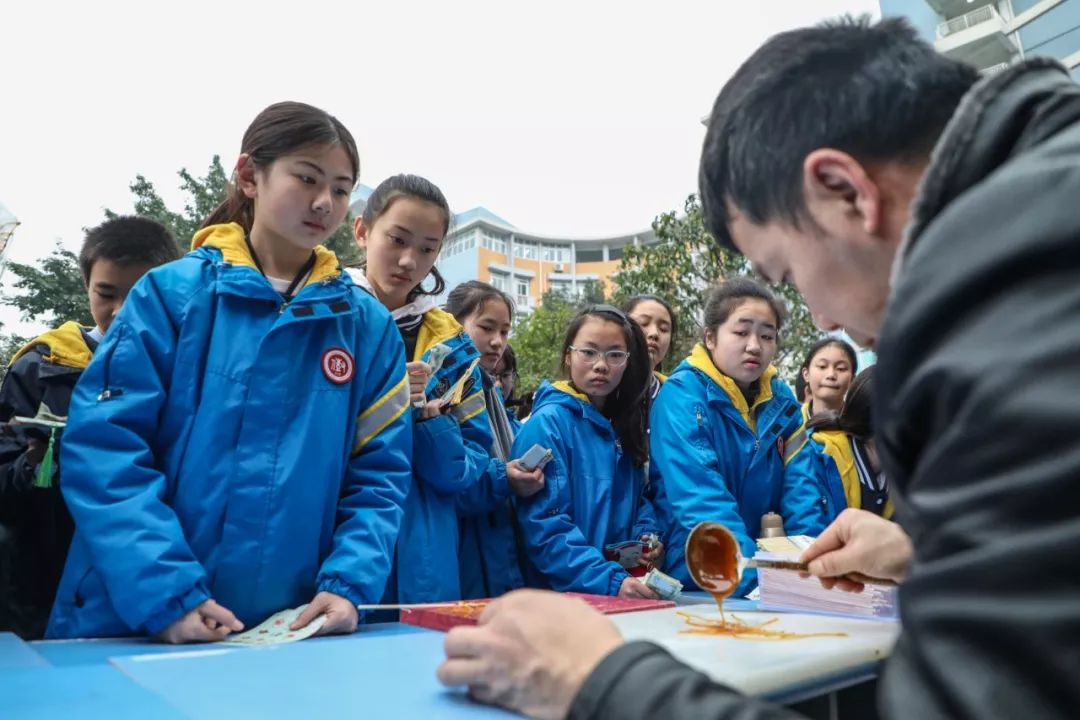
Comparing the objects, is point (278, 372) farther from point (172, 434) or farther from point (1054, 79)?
point (1054, 79)

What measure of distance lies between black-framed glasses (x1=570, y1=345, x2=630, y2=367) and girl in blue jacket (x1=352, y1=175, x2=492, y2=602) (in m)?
0.53

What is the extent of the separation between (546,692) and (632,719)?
0.46ft

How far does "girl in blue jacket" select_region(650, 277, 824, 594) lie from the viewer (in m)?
2.65

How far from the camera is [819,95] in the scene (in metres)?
0.83

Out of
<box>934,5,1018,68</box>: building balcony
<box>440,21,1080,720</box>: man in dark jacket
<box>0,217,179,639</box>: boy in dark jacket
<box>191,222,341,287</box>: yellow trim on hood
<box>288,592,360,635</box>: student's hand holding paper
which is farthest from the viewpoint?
<box>934,5,1018,68</box>: building balcony

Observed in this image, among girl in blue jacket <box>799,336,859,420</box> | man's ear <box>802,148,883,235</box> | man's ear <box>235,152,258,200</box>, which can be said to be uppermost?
man's ear <box>235,152,258,200</box>

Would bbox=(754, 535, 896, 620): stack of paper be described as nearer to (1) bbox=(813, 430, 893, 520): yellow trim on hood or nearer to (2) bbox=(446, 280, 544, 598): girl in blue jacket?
(2) bbox=(446, 280, 544, 598): girl in blue jacket

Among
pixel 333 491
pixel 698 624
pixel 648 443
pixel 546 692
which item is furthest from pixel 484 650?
pixel 648 443

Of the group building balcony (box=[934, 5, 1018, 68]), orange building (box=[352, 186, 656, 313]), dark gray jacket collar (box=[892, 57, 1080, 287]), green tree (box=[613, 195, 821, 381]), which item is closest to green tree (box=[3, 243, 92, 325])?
green tree (box=[613, 195, 821, 381])

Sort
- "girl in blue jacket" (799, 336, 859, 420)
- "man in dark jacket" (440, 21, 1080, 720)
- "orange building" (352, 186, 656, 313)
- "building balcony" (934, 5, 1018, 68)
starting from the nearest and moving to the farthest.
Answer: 1. "man in dark jacket" (440, 21, 1080, 720)
2. "girl in blue jacket" (799, 336, 859, 420)
3. "building balcony" (934, 5, 1018, 68)
4. "orange building" (352, 186, 656, 313)

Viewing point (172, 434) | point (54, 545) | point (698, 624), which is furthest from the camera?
point (54, 545)

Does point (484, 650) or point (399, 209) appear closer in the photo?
point (484, 650)

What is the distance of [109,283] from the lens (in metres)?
2.51

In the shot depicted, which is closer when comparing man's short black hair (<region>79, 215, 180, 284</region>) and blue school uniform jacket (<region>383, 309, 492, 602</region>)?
blue school uniform jacket (<region>383, 309, 492, 602</region>)
